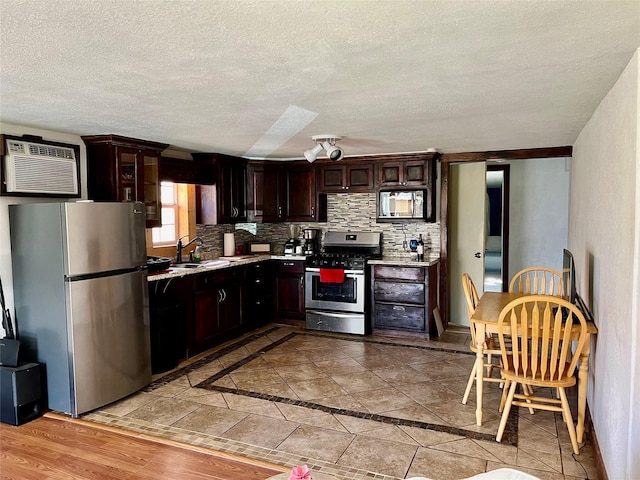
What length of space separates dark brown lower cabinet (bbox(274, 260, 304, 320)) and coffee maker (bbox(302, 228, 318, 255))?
0.33 metres

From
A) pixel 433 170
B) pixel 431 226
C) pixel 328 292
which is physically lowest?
pixel 328 292

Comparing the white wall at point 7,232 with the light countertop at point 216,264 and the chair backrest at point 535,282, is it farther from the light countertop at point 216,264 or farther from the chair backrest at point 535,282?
the chair backrest at point 535,282

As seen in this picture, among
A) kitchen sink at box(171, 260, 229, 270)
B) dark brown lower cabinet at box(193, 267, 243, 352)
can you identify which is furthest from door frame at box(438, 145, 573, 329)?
kitchen sink at box(171, 260, 229, 270)

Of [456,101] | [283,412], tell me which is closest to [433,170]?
[456,101]

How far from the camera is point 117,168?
4.22m

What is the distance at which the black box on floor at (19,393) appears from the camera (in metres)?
3.33

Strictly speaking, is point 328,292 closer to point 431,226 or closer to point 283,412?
point 431,226

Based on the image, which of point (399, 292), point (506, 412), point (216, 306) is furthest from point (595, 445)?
point (216, 306)

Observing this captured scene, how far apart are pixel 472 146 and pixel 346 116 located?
2257 mm

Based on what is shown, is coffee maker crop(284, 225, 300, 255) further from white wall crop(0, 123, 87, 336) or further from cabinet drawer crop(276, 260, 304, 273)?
white wall crop(0, 123, 87, 336)

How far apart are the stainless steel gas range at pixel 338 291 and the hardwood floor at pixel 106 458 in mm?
2977

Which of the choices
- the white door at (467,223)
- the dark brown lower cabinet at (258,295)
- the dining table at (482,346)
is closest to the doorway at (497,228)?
the white door at (467,223)

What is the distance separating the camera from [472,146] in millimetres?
5074

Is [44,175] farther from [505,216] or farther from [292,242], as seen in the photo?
[505,216]
